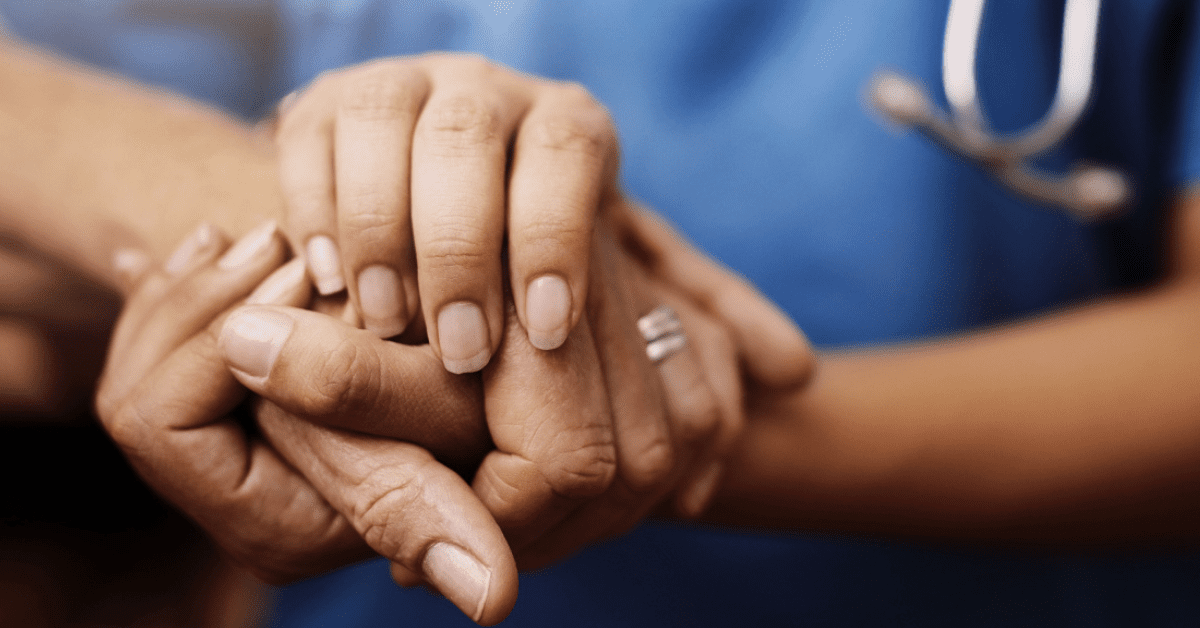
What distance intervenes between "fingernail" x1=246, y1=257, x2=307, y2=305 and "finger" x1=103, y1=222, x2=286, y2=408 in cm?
1

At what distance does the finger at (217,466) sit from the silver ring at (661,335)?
0.68ft

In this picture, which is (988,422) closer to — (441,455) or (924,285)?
(924,285)

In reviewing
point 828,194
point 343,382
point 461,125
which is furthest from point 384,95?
point 828,194

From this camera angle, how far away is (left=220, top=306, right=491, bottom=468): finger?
342 millimetres

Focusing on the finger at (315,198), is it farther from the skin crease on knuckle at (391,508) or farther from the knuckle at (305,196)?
the skin crease on knuckle at (391,508)

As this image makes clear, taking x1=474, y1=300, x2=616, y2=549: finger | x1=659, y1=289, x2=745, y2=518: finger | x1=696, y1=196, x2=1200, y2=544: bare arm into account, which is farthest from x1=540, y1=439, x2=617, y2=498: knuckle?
x1=696, y1=196, x2=1200, y2=544: bare arm

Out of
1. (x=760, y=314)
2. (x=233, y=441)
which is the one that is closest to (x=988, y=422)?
(x=760, y=314)

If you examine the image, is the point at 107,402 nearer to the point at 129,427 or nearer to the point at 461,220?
the point at 129,427

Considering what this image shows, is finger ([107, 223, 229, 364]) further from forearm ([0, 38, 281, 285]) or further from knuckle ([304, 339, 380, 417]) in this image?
knuckle ([304, 339, 380, 417])

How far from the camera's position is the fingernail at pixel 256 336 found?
0.34 metres

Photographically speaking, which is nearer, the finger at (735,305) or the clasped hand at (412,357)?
the clasped hand at (412,357)

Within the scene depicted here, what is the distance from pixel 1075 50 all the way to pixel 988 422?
1.04 feet

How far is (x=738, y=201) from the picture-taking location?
0.70 meters

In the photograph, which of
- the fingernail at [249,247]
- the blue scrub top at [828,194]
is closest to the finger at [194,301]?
the fingernail at [249,247]
